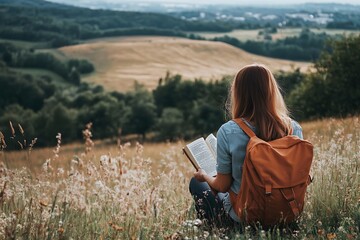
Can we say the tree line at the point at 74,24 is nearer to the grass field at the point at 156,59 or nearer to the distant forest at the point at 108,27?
the distant forest at the point at 108,27

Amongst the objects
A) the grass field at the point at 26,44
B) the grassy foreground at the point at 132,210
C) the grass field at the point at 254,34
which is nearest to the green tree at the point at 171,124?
the grassy foreground at the point at 132,210

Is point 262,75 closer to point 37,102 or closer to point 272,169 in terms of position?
point 272,169

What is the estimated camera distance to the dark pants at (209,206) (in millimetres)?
3871

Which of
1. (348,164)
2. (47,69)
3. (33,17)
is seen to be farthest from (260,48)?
Result: (348,164)

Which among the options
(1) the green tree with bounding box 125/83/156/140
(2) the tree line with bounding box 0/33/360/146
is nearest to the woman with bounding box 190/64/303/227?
(2) the tree line with bounding box 0/33/360/146

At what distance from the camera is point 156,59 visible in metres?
117

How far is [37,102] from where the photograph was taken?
7769 cm

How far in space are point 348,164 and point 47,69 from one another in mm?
100296

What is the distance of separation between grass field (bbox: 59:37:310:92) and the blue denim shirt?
9203cm

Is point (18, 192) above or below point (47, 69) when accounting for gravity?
above

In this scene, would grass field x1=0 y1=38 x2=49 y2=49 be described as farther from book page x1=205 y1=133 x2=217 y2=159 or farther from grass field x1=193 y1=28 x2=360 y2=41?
book page x1=205 y1=133 x2=217 y2=159

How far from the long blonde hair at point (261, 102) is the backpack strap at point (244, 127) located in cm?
8

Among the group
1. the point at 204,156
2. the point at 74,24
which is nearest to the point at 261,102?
the point at 204,156

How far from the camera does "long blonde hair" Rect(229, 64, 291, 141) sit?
11.8ft
